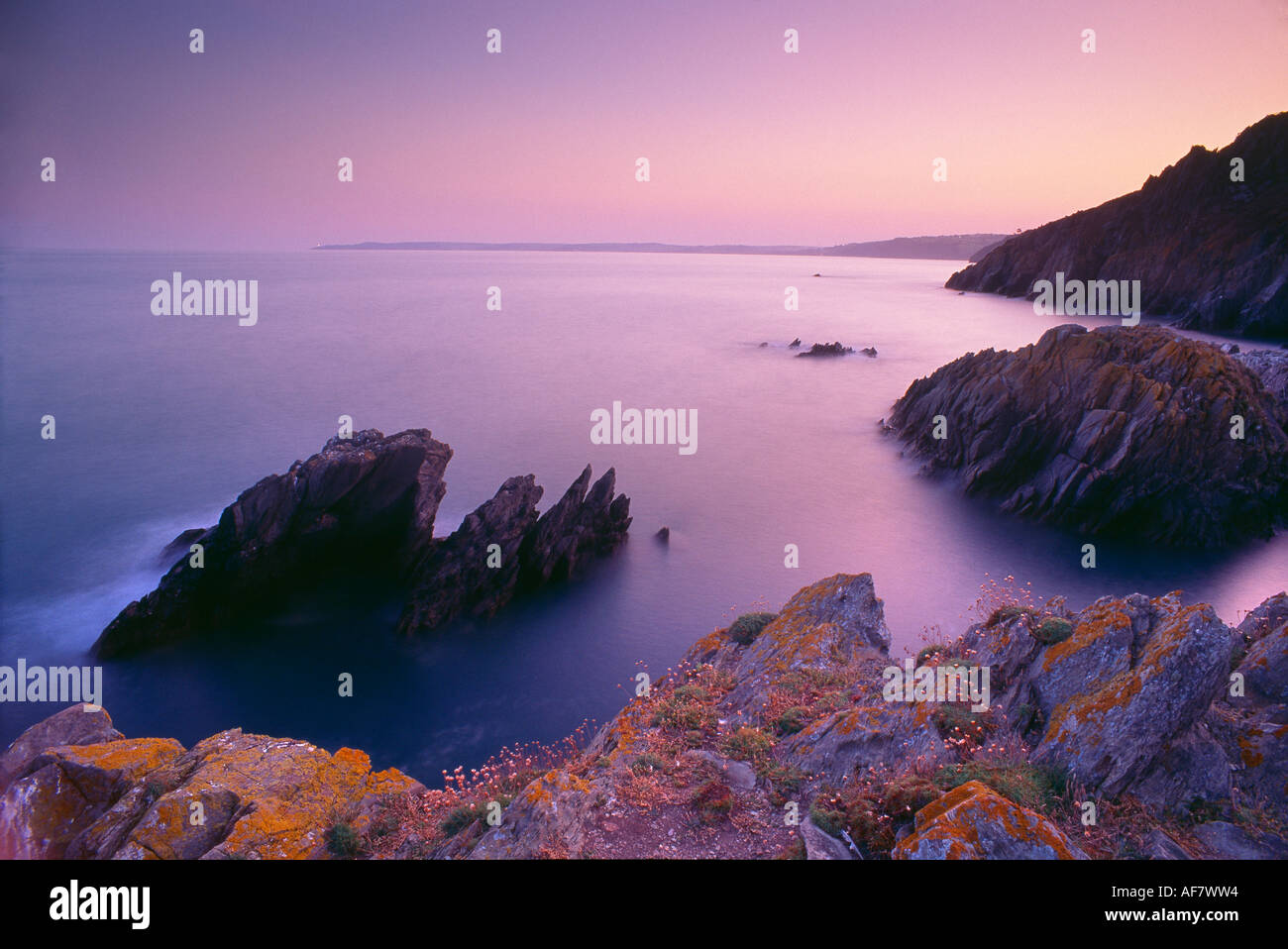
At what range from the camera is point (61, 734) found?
1135 cm

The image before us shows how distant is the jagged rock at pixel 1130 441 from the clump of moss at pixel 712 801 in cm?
2708

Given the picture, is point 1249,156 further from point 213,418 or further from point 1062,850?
point 213,418

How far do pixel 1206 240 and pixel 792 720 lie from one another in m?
92.6

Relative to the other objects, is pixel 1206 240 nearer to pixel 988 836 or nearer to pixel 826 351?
pixel 826 351

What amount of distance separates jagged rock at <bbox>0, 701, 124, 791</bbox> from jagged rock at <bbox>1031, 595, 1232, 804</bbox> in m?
15.6

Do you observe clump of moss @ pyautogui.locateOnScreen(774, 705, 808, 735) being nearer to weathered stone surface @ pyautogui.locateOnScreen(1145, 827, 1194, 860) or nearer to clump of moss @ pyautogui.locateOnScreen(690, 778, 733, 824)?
clump of moss @ pyautogui.locateOnScreen(690, 778, 733, 824)

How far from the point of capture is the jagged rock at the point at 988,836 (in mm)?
5238

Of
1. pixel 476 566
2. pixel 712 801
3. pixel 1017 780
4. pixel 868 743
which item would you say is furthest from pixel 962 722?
pixel 476 566

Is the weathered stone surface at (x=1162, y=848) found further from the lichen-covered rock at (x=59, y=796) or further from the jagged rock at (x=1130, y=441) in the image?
the jagged rock at (x=1130, y=441)

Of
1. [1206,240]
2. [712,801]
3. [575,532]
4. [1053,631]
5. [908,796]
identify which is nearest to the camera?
[908,796]
